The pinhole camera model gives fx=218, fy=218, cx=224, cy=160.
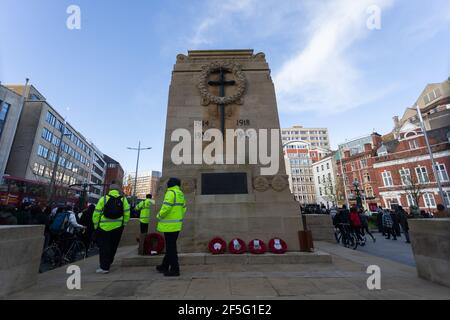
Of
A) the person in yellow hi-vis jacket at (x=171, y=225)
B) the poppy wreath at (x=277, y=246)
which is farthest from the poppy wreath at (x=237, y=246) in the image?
the person in yellow hi-vis jacket at (x=171, y=225)

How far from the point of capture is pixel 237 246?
680cm

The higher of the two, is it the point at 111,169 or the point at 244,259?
the point at 111,169

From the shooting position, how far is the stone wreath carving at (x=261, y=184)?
7.90 meters

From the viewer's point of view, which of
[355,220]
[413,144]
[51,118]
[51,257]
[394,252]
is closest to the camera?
[51,257]

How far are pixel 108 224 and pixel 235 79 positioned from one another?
752 cm

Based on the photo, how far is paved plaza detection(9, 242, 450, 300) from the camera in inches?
150

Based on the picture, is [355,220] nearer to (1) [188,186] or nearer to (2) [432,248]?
(2) [432,248]

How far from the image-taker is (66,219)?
7.31 metres

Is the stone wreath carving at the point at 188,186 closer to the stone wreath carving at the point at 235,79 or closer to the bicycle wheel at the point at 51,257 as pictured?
the stone wreath carving at the point at 235,79

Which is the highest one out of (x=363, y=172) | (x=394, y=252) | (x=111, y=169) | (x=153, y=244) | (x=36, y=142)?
(x=111, y=169)

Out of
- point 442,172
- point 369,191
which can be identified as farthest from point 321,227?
point 369,191
